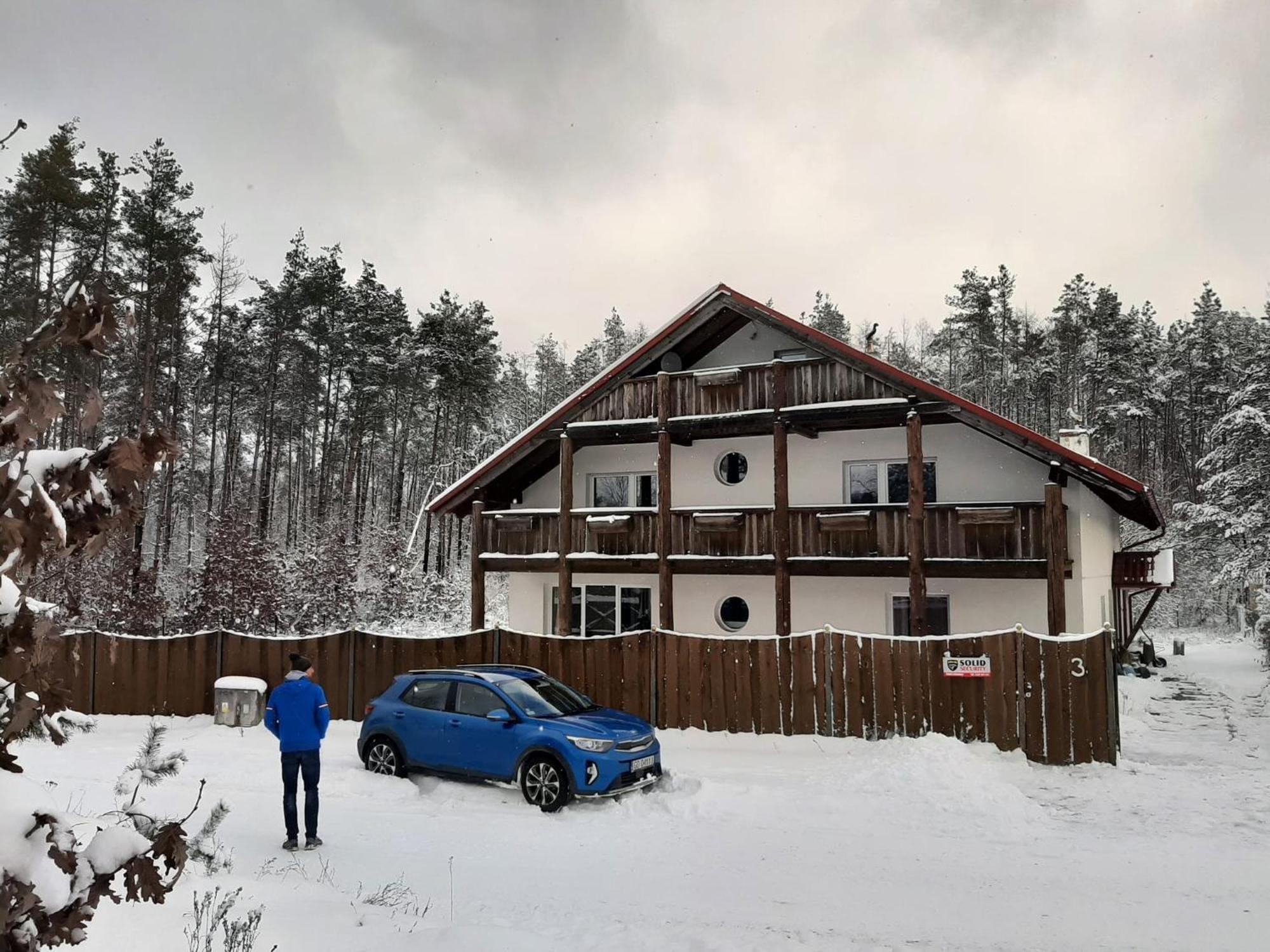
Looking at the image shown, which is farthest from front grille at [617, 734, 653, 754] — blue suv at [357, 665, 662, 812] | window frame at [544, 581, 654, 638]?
window frame at [544, 581, 654, 638]

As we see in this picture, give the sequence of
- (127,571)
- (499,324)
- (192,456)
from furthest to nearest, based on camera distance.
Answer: (499,324) → (192,456) → (127,571)

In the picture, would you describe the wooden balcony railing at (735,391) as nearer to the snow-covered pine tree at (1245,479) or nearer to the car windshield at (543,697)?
the car windshield at (543,697)

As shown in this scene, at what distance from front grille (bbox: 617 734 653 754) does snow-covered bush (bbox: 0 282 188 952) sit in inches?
298

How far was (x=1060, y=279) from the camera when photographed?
53344 mm

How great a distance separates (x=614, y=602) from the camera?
20875 millimetres

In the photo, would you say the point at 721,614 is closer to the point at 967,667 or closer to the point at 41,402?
the point at 967,667

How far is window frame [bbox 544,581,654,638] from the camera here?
2042cm

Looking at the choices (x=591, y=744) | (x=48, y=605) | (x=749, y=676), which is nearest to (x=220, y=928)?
(x=48, y=605)

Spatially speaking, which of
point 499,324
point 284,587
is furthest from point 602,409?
point 499,324

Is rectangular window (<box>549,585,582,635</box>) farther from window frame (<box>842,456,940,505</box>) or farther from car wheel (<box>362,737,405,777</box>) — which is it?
car wheel (<box>362,737,405,777</box>)

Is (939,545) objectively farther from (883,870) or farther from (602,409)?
(883,870)

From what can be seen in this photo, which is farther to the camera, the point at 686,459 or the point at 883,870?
the point at 686,459

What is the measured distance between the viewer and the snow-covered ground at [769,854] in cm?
611

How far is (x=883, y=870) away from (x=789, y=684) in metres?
5.77
